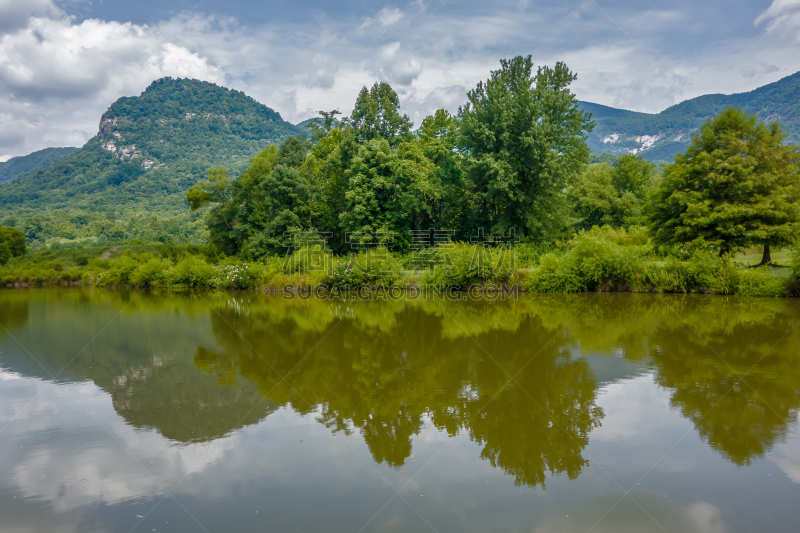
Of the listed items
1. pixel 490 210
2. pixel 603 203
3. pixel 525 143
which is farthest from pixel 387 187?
pixel 603 203

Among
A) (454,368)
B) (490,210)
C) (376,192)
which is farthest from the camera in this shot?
(490,210)

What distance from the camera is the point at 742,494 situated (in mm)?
4336

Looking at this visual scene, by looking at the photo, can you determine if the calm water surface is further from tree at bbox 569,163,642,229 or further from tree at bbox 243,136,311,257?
tree at bbox 569,163,642,229

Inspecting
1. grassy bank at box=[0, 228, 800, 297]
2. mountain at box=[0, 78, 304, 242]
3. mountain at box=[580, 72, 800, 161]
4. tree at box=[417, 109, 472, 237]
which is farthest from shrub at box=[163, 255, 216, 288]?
mountain at box=[580, 72, 800, 161]

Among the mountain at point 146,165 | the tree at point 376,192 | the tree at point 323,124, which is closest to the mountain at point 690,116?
the tree at point 323,124

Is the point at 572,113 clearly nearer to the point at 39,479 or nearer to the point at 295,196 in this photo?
the point at 295,196

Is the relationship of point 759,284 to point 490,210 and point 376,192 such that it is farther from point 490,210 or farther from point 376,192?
point 376,192

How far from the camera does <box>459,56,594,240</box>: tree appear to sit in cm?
2372

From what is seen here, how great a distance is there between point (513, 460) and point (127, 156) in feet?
377

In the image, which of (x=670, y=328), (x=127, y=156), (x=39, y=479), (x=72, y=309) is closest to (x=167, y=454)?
(x=39, y=479)

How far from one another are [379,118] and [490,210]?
396 inches

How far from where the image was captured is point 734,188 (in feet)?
58.5

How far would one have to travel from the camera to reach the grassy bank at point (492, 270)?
17.8m

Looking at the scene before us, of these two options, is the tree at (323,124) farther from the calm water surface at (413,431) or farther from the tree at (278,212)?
the calm water surface at (413,431)
